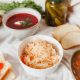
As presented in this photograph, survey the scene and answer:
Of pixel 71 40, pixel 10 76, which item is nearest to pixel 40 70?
pixel 10 76

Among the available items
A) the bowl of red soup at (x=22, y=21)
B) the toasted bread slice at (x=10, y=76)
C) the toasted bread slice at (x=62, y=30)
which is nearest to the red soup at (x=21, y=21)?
the bowl of red soup at (x=22, y=21)

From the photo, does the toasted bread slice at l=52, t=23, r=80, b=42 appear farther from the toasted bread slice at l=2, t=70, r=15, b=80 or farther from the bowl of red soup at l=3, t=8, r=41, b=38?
the toasted bread slice at l=2, t=70, r=15, b=80

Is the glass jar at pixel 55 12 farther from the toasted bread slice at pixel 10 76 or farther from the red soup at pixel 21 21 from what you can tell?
the toasted bread slice at pixel 10 76

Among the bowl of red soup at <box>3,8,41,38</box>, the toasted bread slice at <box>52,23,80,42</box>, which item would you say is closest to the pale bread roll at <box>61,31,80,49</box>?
the toasted bread slice at <box>52,23,80,42</box>

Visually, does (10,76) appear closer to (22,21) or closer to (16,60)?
(16,60)

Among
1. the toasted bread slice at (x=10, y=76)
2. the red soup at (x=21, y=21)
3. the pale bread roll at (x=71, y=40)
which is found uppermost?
the red soup at (x=21, y=21)

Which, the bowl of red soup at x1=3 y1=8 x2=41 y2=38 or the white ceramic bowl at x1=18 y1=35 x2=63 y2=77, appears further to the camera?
the bowl of red soup at x1=3 y1=8 x2=41 y2=38

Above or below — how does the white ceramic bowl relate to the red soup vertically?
below

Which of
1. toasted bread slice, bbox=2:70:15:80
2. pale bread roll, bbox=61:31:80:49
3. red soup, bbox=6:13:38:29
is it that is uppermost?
red soup, bbox=6:13:38:29

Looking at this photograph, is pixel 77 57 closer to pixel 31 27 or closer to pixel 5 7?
pixel 31 27
